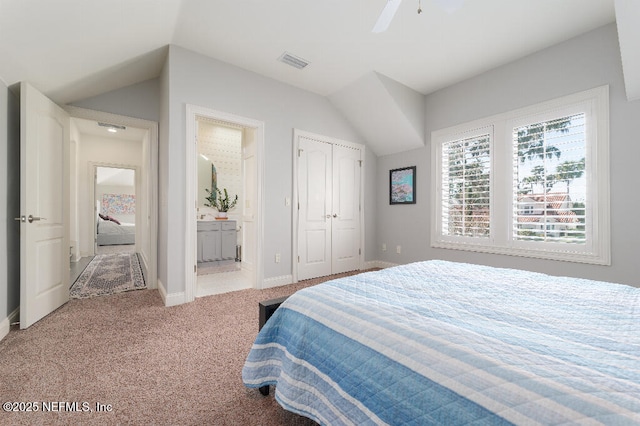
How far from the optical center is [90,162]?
6.30 m

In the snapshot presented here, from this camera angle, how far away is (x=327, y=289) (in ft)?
4.73

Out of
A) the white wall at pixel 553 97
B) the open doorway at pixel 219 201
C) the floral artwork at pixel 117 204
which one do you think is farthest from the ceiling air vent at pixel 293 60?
the floral artwork at pixel 117 204

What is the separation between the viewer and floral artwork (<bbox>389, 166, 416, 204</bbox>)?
451 cm

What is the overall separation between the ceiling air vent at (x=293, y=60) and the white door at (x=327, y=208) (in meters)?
Result: 0.95

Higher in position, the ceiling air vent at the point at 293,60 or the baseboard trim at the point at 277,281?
the ceiling air vent at the point at 293,60

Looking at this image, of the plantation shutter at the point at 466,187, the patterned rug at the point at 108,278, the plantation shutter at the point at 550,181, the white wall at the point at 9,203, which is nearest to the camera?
the white wall at the point at 9,203

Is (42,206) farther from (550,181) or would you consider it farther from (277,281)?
(550,181)

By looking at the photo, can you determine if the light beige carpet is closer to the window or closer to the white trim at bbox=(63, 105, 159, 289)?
the white trim at bbox=(63, 105, 159, 289)

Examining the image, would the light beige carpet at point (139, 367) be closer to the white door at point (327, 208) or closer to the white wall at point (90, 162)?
the white door at point (327, 208)

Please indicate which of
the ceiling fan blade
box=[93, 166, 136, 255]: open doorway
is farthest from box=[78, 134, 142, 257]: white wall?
the ceiling fan blade

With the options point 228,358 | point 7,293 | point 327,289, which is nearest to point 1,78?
point 7,293

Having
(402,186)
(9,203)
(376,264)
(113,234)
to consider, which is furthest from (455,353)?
(113,234)

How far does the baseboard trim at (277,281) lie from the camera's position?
12.3 feet

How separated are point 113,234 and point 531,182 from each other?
9.57 m
